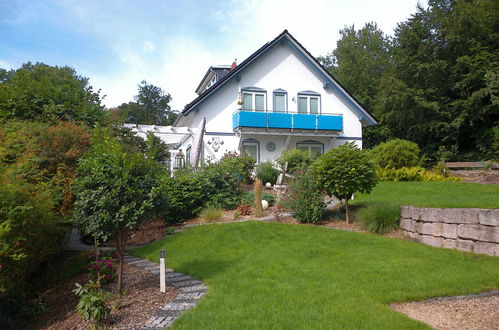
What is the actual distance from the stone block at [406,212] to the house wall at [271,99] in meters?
12.3

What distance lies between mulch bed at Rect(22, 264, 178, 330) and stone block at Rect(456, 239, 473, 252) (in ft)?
19.2

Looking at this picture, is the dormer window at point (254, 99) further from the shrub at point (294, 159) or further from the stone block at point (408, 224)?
the stone block at point (408, 224)

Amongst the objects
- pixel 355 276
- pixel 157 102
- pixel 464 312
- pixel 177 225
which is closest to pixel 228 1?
pixel 177 225

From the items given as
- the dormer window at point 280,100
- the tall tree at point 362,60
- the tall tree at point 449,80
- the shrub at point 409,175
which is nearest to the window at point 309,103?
the dormer window at point 280,100

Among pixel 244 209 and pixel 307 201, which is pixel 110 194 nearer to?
pixel 307 201

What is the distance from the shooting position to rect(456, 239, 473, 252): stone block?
7.07 metres

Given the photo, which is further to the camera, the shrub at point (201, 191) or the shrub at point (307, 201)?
the shrub at point (201, 191)

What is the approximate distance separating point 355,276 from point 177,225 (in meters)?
7.00

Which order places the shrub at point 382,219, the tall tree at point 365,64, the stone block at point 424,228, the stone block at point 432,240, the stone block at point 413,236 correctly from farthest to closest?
1. the tall tree at point 365,64
2. the shrub at point 382,219
3. the stone block at point 413,236
4. the stone block at point 424,228
5. the stone block at point 432,240

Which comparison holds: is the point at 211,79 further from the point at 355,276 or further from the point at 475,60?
the point at 355,276

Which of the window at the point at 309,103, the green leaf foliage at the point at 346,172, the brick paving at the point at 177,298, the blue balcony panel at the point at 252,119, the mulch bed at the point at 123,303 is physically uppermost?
the window at the point at 309,103

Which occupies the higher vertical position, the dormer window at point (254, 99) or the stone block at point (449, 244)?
the dormer window at point (254, 99)

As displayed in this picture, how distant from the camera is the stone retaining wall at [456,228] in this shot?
6754mm

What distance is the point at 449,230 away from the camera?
7.46 m
